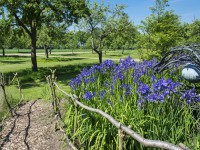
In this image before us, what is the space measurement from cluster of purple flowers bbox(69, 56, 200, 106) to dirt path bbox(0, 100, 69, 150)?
3.75 ft

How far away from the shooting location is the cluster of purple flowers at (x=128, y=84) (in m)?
4.30

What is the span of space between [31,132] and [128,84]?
8.47 feet

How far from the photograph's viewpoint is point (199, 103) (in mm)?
4645

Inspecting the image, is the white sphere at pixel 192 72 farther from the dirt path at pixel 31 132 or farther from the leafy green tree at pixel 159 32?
the leafy green tree at pixel 159 32

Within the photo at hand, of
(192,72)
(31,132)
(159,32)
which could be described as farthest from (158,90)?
(159,32)

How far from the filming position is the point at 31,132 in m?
6.04

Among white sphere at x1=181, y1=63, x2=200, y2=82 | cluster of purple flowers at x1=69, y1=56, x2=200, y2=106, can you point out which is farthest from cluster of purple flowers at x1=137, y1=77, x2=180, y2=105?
white sphere at x1=181, y1=63, x2=200, y2=82

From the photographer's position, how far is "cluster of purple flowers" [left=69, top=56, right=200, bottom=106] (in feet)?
14.1

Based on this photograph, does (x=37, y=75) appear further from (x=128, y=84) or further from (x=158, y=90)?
(x=158, y=90)

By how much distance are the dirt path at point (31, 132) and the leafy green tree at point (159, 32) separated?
9.63m

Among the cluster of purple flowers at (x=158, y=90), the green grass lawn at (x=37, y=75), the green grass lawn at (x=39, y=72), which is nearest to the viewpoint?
the cluster of purple flowers at (x=158, y=90)

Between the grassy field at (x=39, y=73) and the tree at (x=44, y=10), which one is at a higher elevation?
the tree at (x=44, y=10)

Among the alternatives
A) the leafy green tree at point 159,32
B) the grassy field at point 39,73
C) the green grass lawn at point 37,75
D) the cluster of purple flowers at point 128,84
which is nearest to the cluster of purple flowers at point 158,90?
the cluster of purple flowers at point 128,84

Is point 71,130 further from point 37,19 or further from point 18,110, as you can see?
point 37,19
